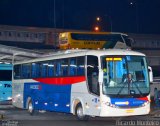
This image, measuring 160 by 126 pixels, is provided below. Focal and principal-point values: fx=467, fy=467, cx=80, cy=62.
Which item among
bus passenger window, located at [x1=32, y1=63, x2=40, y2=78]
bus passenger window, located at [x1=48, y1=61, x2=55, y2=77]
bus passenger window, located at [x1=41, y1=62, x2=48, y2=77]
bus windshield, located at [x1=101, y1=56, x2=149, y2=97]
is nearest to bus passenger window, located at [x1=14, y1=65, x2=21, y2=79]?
bus passenger window, located at [x1=32, y1=63, x2=40, y2=78]

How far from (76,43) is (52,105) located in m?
13.1

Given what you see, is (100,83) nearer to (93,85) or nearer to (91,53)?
(93,85)

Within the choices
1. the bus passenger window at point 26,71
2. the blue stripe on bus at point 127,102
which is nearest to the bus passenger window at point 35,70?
the bus passenger window at point 26,71

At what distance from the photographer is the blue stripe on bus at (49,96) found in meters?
21.7

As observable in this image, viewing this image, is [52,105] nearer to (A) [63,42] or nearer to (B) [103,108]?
(B) [103,108]

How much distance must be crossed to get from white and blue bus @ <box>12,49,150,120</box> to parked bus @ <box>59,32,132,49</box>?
11.3m

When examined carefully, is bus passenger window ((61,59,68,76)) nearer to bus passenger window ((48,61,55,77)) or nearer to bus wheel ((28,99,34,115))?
bus passenger window ((48,61,55,77))

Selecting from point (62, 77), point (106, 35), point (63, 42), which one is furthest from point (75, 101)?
point (106, 35)

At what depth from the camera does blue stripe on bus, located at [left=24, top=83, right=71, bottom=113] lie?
21719 millimetres

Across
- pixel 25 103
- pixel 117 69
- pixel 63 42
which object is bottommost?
pixel 25 103

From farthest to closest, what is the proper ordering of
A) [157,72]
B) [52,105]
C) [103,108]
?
[157,72] → [52,105] → [103,108]

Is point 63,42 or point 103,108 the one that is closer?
point 103,108

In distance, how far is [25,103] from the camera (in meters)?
26.7

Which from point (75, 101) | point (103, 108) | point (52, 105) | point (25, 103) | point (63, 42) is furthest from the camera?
point (63, 42)
